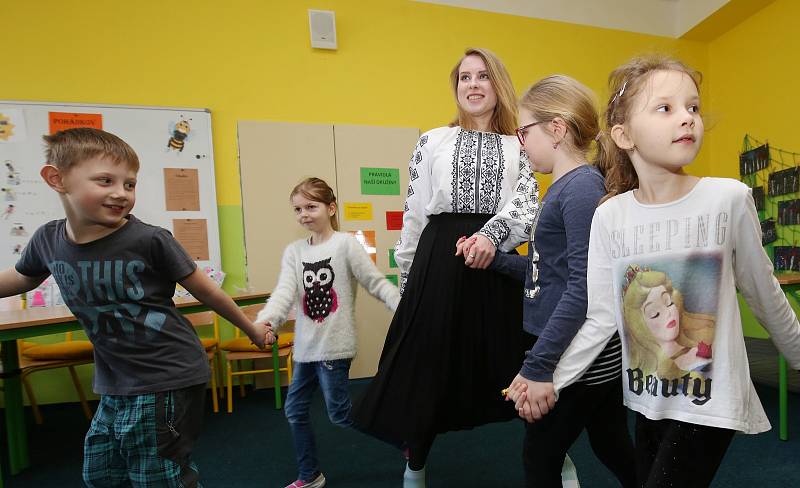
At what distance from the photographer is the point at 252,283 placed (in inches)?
147

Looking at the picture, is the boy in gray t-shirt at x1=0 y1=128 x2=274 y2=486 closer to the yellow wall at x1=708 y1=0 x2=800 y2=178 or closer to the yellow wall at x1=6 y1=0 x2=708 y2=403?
the yellow wall at x1=6 y1=0 x2=708 y2=403

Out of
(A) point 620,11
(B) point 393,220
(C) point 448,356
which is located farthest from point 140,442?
(A) point 620,11

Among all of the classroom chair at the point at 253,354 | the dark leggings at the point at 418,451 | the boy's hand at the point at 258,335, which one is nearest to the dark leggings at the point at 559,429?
the dark leggings at the point at 418,451

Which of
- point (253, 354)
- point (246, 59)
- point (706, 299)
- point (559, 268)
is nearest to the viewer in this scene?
point (706, 299)

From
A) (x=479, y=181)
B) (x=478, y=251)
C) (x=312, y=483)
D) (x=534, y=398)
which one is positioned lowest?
(x=312, y=483)

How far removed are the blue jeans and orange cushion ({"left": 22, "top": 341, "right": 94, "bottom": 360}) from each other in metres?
1.69

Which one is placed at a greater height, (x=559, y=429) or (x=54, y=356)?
(x=559, y=429)

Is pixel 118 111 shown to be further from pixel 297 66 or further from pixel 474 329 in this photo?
pixel 474 329

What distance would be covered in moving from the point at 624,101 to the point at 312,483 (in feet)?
6.01

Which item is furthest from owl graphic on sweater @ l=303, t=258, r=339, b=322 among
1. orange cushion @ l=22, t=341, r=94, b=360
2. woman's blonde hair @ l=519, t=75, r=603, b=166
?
orange cushion @ l=22, t=341, r=94, b=360

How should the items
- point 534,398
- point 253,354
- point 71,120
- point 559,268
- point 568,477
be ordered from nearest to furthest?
point 534,398
point 559,268
point 568,477
point 253,354
point 71,120

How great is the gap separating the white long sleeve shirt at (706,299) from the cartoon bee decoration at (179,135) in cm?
347

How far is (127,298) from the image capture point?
3.75 ft

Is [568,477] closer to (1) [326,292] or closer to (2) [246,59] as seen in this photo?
(1) [326,292]
